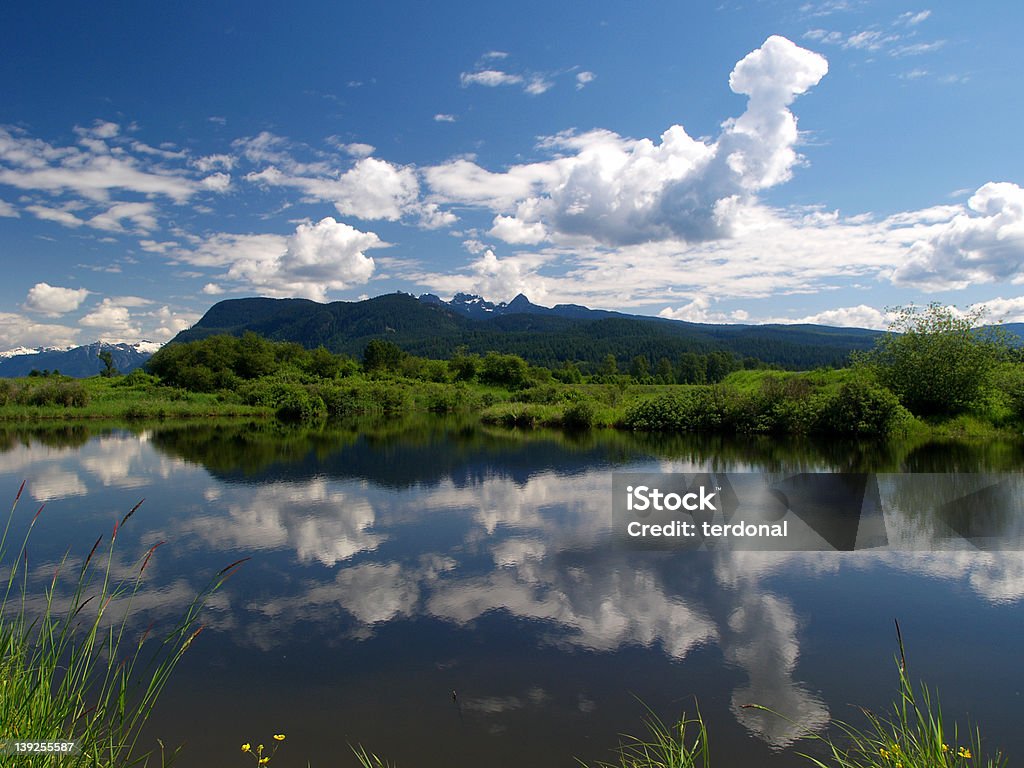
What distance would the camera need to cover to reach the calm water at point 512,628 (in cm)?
697

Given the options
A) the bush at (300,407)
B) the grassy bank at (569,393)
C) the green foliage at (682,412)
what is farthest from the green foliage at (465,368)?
the green foliage at (682,412)

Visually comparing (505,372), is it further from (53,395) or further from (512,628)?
(512,628)

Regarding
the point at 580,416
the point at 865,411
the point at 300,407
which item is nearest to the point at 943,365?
the point at 865,411

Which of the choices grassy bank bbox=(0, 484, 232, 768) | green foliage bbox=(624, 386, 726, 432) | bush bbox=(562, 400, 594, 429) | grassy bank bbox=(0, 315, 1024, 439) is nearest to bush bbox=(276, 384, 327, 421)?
grassy bank bbox=(0, 315, 1024, 439)

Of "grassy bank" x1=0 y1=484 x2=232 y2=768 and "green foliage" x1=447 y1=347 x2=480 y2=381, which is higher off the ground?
"green foliage" x1=447 y1=347 x2=480 y2=381

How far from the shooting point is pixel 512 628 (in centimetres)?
951

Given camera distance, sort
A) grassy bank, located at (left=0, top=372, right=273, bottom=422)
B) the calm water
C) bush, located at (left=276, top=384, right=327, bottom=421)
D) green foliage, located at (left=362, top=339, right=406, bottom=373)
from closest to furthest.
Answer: the calm water
grassy bank, located at (left=0, top=372, right=273, bottom=422)
bush, located at (left=276, top=384, right=327, bottom=421)
green foliage, located at (left=362, top=339, right=406, bottom=373)

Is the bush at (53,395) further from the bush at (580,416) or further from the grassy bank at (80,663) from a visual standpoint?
the grassy bank at (80,663)

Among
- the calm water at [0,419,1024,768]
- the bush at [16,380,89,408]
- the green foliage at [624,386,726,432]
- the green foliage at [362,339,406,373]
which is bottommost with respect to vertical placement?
the calm water at [0,419,1024,768]

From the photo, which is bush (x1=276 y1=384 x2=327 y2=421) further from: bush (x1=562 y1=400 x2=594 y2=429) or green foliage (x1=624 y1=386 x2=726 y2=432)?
green foliage (x1=624 y1=386 x2=726 y2=432)

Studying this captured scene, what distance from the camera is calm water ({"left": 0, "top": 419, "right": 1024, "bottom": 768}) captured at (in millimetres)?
6973

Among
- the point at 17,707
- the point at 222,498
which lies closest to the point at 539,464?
the point at 222,498

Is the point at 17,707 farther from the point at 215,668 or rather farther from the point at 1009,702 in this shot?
the point at 1009,702

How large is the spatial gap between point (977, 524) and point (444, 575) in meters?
12.8
